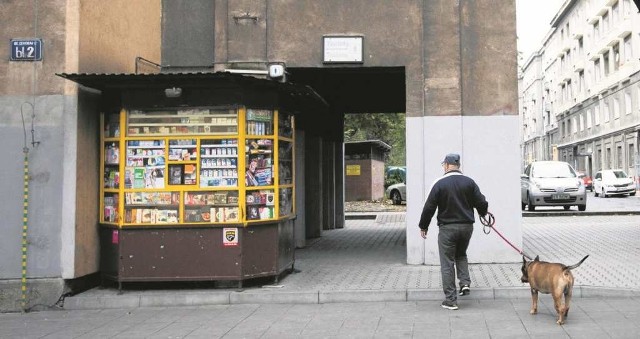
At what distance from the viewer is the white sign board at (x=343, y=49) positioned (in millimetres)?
10156

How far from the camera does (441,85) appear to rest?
33.1 feet

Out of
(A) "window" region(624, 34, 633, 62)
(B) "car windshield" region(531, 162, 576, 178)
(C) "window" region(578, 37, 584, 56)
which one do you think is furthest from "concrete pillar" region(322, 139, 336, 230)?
(C) "window" region(578, 37, 584, 56)

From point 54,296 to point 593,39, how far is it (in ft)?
180

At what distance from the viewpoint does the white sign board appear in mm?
10156

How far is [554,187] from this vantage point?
851 inches

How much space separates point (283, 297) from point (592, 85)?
5249 centimetres

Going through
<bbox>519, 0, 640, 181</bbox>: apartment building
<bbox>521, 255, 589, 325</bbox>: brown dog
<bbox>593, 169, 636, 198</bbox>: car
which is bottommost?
<bbox>521, 255, 589, 325</bbox>: brown dog

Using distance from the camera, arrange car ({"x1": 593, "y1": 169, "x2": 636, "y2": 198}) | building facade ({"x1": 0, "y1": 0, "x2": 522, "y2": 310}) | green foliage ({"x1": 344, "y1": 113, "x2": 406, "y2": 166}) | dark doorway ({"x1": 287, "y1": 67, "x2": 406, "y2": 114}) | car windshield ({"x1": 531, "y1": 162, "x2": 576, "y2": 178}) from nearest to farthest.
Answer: building facade ({"x1": 0, "y1": 0, "x2": 522, "y2": 310})
dark doorway ({"x1": 287, "y1": 67, "x2": 406, "y2": 114})
car windshield ({"x1": 531, "y1": 162, "x2": 576, "y2": 178})
green foliage ({"x1": 344, "y1": 113, "x2": 406, "y2": 166})
car ({"x1": 593, "y1": 169, "x2": 636, "y2": 198})

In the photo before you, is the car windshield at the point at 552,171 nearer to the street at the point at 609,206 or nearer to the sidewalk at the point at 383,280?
the street at the point at 609,206

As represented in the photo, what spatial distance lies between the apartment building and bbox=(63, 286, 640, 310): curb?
127ft

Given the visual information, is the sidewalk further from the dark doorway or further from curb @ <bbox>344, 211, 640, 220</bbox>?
curb @ <bbox>344, 211, 640, 220</bbox>

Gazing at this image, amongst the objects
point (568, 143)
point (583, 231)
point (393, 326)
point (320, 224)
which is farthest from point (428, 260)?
point (568, 143)

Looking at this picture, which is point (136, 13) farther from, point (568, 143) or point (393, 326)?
point (568, 143)

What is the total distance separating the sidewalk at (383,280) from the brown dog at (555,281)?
1.25 metres
